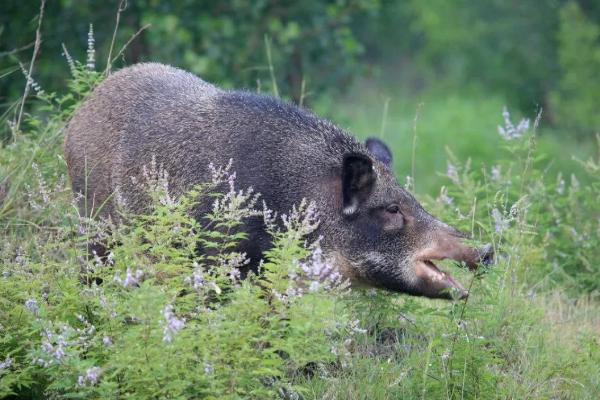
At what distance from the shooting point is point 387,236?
21.5ft

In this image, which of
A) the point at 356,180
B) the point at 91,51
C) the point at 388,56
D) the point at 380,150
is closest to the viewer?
the point at 356,180

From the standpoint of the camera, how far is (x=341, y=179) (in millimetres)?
6582

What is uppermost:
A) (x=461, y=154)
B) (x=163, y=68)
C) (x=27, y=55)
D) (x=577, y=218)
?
(x=163, y=68)

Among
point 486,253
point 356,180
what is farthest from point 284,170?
point 486,253

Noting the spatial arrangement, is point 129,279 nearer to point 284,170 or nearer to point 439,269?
point 284,170

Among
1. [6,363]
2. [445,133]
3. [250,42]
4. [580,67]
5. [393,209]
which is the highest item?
[393,209]

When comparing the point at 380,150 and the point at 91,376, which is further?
the point at 380,150

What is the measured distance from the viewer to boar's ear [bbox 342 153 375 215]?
6449mm

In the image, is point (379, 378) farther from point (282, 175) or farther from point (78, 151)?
point (78, 151)

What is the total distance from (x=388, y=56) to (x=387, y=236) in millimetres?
29831

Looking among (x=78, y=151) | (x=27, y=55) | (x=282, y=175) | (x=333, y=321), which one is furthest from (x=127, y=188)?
(x=27, y=55)

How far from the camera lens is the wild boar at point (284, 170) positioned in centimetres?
646

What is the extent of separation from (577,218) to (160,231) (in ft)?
13.7

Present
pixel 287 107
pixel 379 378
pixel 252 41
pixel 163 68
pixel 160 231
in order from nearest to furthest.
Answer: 1. pixel 160 231
2. pixel 379 378
3. pixel 287 107
4. pixel 163 68
5. pixel 252 41
